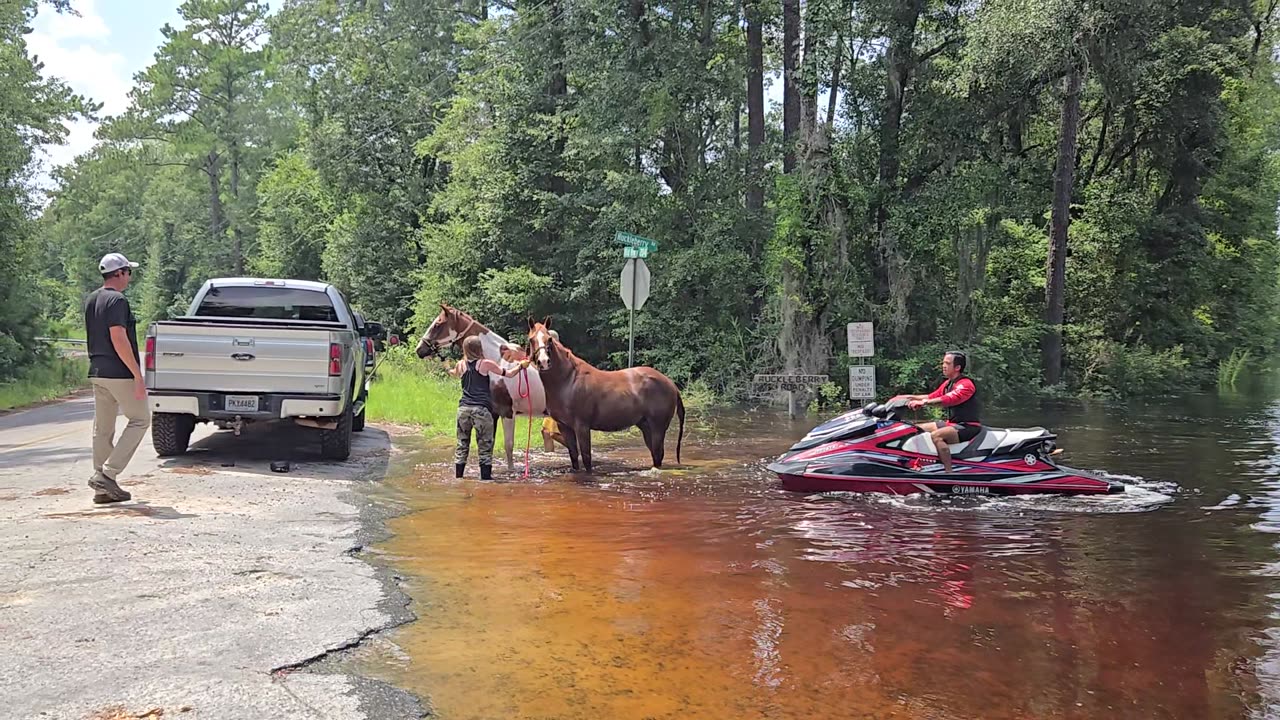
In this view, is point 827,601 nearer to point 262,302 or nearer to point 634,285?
point 262,302

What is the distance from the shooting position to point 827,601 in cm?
587

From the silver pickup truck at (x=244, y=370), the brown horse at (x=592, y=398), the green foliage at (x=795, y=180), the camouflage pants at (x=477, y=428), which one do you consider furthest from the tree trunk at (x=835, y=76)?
the silver pickup truck at (x=244, y=370)

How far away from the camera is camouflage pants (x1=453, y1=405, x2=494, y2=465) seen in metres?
10.4

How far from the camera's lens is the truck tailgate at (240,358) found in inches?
396

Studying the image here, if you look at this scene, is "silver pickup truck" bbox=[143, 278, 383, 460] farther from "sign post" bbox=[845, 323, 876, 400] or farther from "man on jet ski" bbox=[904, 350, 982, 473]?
"sign post" bbox=[845, 323, 876, 400]

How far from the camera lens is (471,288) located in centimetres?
2641

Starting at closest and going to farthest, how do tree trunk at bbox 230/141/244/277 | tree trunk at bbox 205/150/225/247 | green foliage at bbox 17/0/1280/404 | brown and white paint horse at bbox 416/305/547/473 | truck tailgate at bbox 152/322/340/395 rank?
truck tailgate at bbox 152/322/340/395 < brown and white paint horse at bbox 416/305/547/473 < green foliage at bbox 17/0/1280/404 < tree trunk at bbox 230/141/244/277 < tree trunk at bbox 205/150/225/247

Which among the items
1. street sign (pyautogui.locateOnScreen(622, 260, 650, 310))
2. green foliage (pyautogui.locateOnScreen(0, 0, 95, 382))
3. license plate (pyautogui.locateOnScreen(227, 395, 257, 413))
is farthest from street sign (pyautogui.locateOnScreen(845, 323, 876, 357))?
green foliage (pyautogui.locateOnScreen(0, 0, 95, 382))

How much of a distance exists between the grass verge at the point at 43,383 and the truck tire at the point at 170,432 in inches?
399

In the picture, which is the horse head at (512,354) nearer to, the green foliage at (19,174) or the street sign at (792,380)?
the street sign at (792,380)

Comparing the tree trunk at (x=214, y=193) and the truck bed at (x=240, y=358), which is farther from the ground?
the tree trunk at (x=214, y=193)

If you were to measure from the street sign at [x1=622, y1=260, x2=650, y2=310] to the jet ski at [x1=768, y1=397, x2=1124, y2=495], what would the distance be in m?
6.21

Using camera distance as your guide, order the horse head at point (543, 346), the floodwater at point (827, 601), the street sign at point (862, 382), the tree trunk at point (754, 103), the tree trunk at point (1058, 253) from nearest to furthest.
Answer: the floodwater at point (827, 601)
the horse head at point (543, 346)
the street sign at point (862, 382)
the tree trunk at point (754, 103)
the tree trunk at point (1058, 253)

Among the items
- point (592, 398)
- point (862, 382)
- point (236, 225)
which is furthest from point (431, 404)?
point (236, 225)
